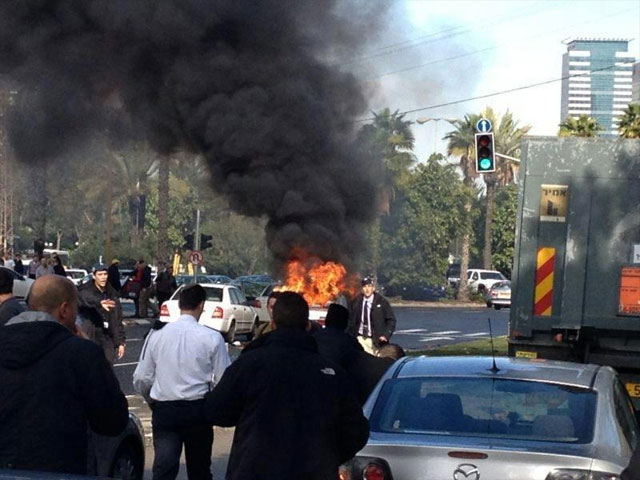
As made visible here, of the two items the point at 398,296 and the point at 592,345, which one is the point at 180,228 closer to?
the point at 398,296

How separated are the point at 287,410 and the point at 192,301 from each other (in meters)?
2.91

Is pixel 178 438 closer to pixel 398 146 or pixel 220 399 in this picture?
pixel 220 399

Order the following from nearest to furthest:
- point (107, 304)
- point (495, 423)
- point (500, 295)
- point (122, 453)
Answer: point (495, 423), point (122, 453), point (107, 304), point (500, 295)

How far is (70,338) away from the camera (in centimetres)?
492

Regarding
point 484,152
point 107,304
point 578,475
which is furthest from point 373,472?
point 484,152

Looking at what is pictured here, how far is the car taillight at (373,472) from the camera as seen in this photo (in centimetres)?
584

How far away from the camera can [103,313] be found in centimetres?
1195

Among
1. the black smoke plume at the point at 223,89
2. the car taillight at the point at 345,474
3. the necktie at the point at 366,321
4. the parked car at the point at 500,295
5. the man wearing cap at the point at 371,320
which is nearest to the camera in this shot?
the car taillight at the point at 345,474

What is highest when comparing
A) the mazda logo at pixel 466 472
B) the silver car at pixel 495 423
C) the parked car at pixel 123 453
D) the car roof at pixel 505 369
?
the car roof at pixel 505 369

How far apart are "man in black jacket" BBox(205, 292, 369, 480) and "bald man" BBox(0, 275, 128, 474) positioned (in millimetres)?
479

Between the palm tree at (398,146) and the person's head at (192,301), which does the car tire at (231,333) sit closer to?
the person's head at (192,301)

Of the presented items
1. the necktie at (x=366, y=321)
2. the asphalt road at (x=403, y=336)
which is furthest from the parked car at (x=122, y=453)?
the necktie at (x=366, y=321)

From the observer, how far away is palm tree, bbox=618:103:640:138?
147 feet

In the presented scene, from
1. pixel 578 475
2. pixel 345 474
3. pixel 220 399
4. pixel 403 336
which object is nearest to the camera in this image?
pixel 220 399
